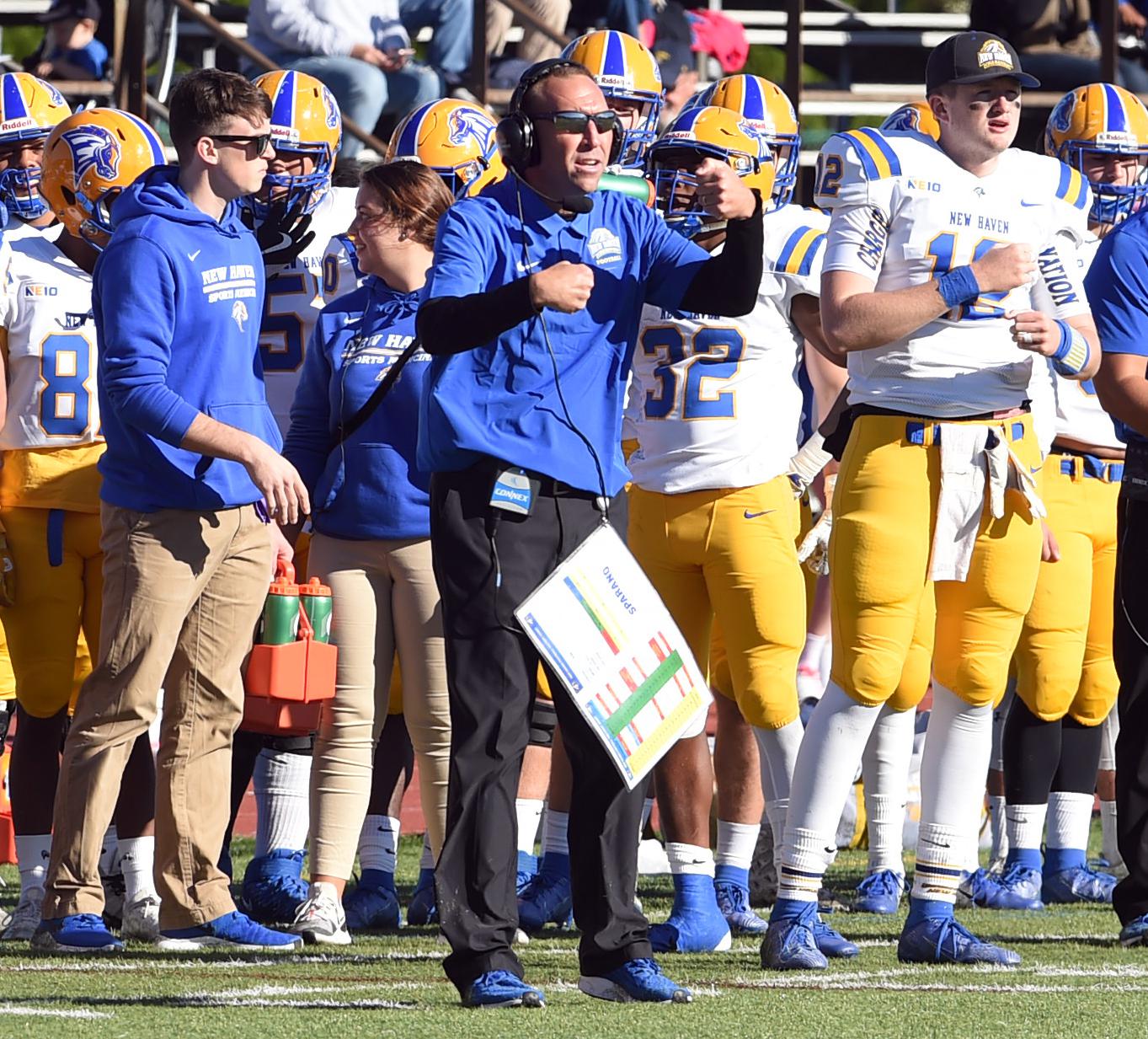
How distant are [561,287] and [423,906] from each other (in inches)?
98.1

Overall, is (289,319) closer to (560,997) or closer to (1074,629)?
(1074,629)

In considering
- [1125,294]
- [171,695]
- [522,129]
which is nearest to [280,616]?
[171,695]

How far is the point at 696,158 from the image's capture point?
6086 mm

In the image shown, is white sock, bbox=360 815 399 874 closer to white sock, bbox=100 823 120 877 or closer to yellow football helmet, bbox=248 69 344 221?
white sock, bbox=100 823 120 877

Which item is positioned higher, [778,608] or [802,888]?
[778,608]

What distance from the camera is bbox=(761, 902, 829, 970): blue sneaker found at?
5160 mm

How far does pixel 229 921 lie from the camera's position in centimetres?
551

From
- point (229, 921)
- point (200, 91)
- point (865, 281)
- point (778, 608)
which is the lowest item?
point (229, 921)

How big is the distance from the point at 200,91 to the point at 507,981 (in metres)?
2.27

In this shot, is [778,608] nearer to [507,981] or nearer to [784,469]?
[784,469]

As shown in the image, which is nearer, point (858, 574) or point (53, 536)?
point (858, 574)

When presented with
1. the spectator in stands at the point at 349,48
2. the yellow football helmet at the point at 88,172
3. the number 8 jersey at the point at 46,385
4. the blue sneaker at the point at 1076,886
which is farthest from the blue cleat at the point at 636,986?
the spectator in stands at the point at 349,48

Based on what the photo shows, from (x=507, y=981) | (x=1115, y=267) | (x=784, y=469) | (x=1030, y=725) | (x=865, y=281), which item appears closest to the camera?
(x=507, y=981)

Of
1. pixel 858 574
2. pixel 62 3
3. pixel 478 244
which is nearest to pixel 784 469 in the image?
pixel 858 574
